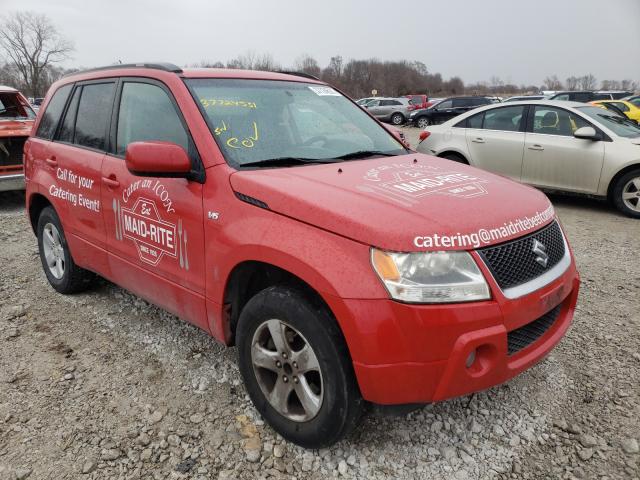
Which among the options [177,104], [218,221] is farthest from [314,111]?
[218,221]

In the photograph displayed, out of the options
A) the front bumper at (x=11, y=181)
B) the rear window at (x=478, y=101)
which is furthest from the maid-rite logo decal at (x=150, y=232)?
the rear window at (x=478, y=101)

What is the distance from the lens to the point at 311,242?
2021 mm

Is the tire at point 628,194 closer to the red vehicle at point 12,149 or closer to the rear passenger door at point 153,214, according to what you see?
the rear passenger door at point 153,214

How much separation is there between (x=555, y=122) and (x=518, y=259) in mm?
5763

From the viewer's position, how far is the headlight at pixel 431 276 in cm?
185

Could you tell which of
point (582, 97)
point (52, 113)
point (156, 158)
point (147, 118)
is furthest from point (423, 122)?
point (156, 158)

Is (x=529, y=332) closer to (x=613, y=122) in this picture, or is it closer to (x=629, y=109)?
(x=613, y=122)

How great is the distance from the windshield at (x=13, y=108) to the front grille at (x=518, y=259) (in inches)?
326

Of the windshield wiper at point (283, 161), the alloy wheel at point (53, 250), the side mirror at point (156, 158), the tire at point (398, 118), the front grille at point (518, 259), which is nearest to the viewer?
the front grille at point (518, 259)

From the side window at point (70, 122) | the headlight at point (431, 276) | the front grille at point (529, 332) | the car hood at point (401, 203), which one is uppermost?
the side window at point (70, 122)

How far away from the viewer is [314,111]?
3193 mm

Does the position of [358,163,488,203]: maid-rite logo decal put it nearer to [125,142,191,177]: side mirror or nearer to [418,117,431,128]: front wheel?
[125,142,191,177]: side mirror

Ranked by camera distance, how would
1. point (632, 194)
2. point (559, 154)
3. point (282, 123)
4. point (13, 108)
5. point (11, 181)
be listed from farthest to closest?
1. point (13, 108)
2. point (11, 181)
3. point (559, 154)
4. point (632, 194)
5. point (282, 123)

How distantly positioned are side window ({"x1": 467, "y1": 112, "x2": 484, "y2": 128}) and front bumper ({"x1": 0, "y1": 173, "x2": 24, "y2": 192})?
22.4 feet
